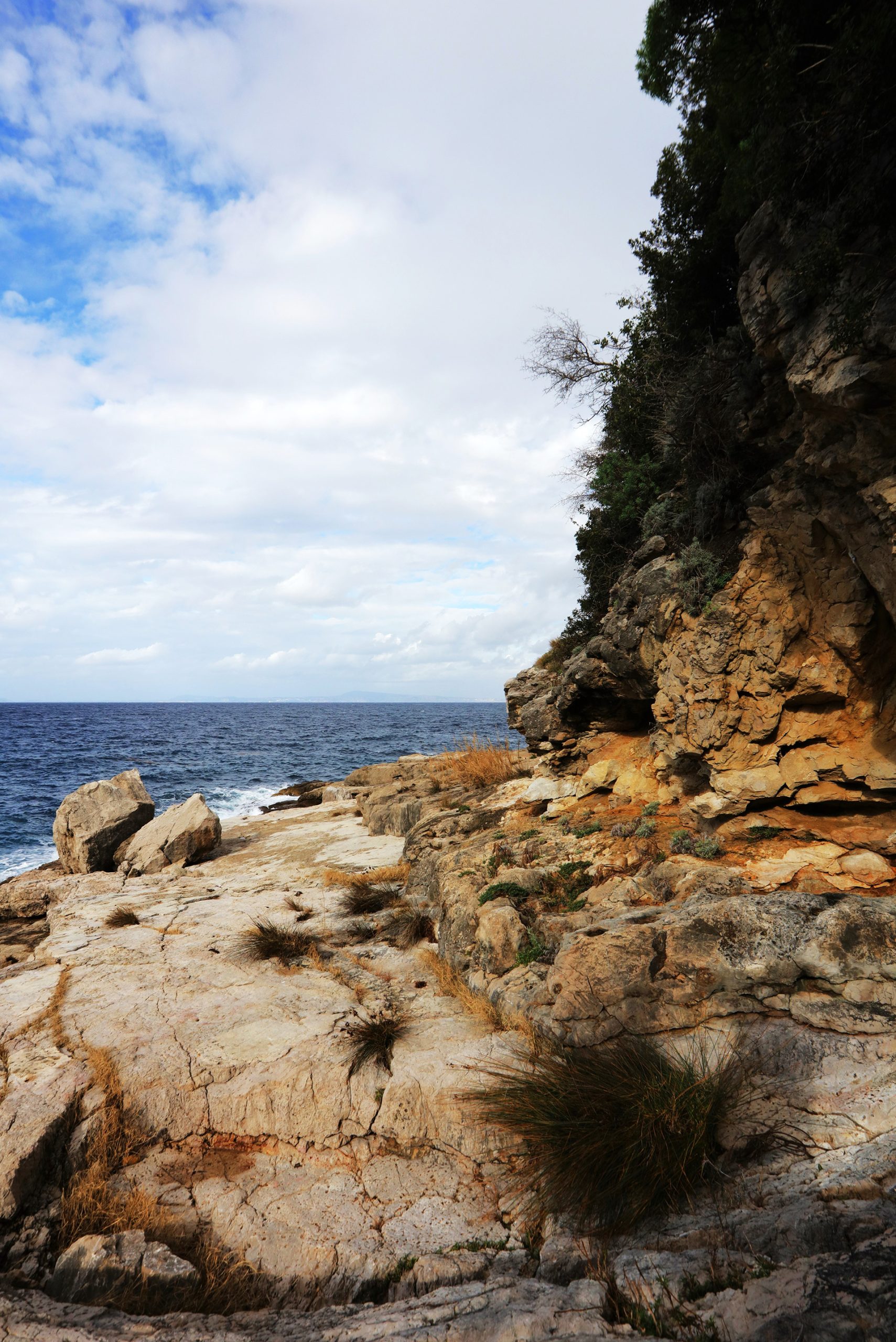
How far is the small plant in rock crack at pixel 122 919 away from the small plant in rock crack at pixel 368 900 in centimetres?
330

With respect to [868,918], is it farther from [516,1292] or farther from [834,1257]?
[516,1292]

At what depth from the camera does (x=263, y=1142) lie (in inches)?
204

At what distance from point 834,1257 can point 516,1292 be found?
1657 millimetres

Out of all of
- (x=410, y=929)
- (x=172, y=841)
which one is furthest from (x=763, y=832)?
(x=172, y=841)

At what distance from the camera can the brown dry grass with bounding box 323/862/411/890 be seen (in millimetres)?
11562

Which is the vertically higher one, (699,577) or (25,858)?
(699,577)

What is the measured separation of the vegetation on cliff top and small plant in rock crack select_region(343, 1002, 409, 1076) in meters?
7.47

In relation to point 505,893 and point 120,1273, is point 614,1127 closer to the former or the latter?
point 120,1273

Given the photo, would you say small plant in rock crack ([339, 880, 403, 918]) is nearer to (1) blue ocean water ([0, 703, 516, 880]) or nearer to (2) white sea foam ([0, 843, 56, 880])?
(1) blue ocean water ([0, 703, 516, 880])

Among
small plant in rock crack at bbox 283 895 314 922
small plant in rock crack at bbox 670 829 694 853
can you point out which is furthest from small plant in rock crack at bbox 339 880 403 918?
small plant in rock crack at bbox 670 829 694 853

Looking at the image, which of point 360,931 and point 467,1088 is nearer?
point 467,1088

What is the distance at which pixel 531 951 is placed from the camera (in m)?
7.00

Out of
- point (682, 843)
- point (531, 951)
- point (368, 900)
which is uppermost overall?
point (682, 843)

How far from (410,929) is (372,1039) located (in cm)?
322
